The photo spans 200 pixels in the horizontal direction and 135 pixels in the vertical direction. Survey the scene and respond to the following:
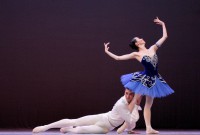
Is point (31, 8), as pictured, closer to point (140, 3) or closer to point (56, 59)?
point (56, 59)

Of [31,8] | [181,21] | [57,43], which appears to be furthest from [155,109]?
[31,8]

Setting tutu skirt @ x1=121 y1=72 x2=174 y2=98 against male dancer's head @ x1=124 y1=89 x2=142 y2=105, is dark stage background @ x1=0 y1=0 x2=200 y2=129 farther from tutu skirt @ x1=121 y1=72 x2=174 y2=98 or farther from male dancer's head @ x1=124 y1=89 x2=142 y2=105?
male dancer's head @ x1=124 y1=89 x2=142 y2=105

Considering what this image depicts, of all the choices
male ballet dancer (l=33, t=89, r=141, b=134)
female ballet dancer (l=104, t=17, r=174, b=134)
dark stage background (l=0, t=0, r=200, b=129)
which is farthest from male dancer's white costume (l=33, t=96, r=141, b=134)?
dark stage background (l=0, t=0, r=200, b=129)

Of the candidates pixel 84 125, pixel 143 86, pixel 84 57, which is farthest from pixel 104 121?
pixel 84 57

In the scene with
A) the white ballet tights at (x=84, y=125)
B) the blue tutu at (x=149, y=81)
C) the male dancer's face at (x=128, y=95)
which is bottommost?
the white ballet tights at (x=84, y=125)

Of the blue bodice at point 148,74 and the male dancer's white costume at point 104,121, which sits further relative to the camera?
the blue bodice at point 148,74

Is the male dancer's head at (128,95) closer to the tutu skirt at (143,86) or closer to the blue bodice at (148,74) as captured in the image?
→ the tutu skirt at (143,86)

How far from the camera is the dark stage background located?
598 centimetres

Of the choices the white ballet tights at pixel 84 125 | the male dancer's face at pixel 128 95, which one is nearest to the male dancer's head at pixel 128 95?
the male dancer's face at pixel 128 95

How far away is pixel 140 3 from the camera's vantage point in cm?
599

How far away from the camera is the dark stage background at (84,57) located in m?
5.98

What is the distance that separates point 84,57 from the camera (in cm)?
600

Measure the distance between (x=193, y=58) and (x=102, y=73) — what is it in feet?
4.45

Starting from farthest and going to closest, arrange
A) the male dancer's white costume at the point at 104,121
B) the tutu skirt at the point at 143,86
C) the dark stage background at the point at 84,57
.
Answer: the dark stage background at the point at 84,57
the tutu skirt at the point at 143,86
the male dancer's white costume at the point at 104,121
